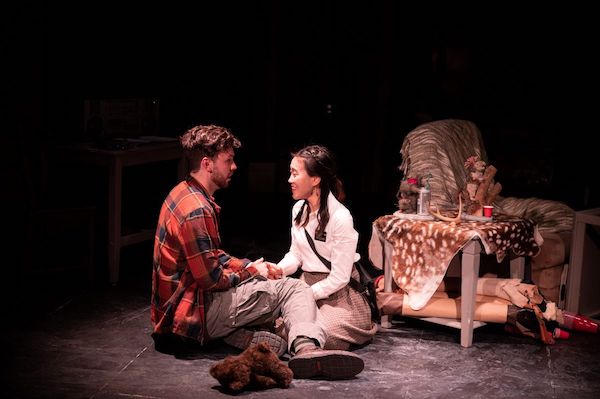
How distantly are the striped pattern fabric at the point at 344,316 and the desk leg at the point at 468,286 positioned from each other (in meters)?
0.48

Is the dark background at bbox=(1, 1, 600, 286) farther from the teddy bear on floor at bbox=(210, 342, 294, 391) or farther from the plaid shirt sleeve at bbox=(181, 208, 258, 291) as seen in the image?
the teddy bear on floor at bbox=(210, 342, 294, 391)

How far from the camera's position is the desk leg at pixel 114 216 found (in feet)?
18.9

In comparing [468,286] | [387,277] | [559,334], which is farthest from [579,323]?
[387,277]

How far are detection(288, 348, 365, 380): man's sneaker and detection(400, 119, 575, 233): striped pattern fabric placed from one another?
138 cm

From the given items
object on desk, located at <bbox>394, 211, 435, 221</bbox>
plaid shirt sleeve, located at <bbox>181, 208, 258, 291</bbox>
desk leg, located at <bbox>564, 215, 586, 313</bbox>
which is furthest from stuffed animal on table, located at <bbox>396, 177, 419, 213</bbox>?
plaid shirt sleeve, located at <bbox>181, 208, 258, 291</bbox>

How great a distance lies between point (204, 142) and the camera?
4426mm

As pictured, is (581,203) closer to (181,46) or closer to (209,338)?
(181,46)

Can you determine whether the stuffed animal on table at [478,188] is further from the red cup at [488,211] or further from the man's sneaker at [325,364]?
the man's sneaker at [325,364]

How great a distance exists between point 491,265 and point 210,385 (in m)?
2.09

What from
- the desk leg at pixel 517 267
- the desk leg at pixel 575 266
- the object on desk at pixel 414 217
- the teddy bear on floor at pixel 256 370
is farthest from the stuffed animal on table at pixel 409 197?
the teddy bear on floor at pixel 256 370

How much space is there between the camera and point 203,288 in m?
4.35

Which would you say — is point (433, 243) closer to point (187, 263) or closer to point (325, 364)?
point (325, 364)

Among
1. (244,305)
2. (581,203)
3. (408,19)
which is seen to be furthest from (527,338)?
(408,19)

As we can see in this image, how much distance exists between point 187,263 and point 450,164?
2020 millimetres
